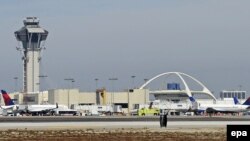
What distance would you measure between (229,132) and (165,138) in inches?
934

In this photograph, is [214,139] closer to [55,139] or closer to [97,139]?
[97,139]

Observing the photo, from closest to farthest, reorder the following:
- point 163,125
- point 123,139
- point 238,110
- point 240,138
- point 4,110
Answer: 1. point 240,138
2. point 123,139
3. point 163,125
4. point 4,110
5. point 238,110

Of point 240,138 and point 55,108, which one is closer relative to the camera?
point 240,138

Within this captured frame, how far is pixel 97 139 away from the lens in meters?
43.6

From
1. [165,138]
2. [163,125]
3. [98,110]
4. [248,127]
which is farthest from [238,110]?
[248,127]

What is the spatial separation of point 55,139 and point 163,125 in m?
19.9

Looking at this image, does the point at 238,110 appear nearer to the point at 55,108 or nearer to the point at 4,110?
the point at 55,108

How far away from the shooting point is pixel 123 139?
4331cm

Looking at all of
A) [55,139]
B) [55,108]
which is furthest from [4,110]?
[55,139]

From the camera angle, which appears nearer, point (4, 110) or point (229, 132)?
point (229, 132)

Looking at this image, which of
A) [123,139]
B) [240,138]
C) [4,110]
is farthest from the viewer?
[4,110]

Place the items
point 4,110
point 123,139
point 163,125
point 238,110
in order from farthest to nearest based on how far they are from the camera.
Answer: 1. point 238,110
2. point 4,110
3. point 163,125
4. point 123,139

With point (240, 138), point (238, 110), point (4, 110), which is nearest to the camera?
point (240, 138)

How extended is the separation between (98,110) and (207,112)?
34.5 meters
